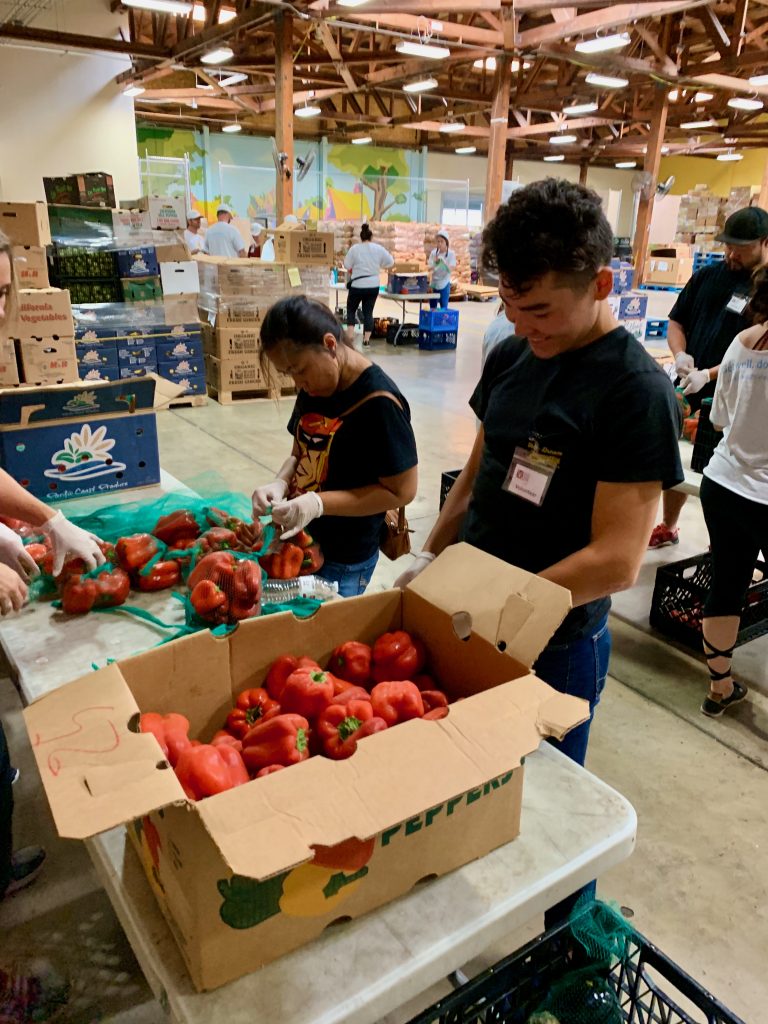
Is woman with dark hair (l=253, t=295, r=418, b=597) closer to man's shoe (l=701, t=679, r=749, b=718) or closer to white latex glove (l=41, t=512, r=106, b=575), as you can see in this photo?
white latex glove (l=41, t=512, r=106, b=575)

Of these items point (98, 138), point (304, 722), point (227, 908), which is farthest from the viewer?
point (98, 138)

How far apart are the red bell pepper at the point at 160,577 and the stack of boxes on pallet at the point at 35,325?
67.0 inches

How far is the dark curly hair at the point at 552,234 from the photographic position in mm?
1242

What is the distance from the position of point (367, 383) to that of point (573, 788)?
1.13 meters

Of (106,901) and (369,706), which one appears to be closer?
(369,706)

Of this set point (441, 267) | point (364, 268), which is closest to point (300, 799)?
A: point (364, 268)

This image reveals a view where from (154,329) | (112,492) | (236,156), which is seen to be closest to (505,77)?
(154,329)

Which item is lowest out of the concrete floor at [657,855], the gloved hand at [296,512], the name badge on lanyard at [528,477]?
the concrete floor at [657,855]

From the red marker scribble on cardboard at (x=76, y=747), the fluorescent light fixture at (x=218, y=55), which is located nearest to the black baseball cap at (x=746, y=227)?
the red marker scribble on cardboard at (x=76, y=747)

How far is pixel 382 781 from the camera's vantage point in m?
0.88

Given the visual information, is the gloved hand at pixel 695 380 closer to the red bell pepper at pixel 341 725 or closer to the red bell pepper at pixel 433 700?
the red bell pepper at pixel 433 700

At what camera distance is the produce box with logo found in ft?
2.67

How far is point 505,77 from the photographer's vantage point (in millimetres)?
11695

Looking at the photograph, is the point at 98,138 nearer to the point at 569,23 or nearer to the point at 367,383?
the point at 569,23
